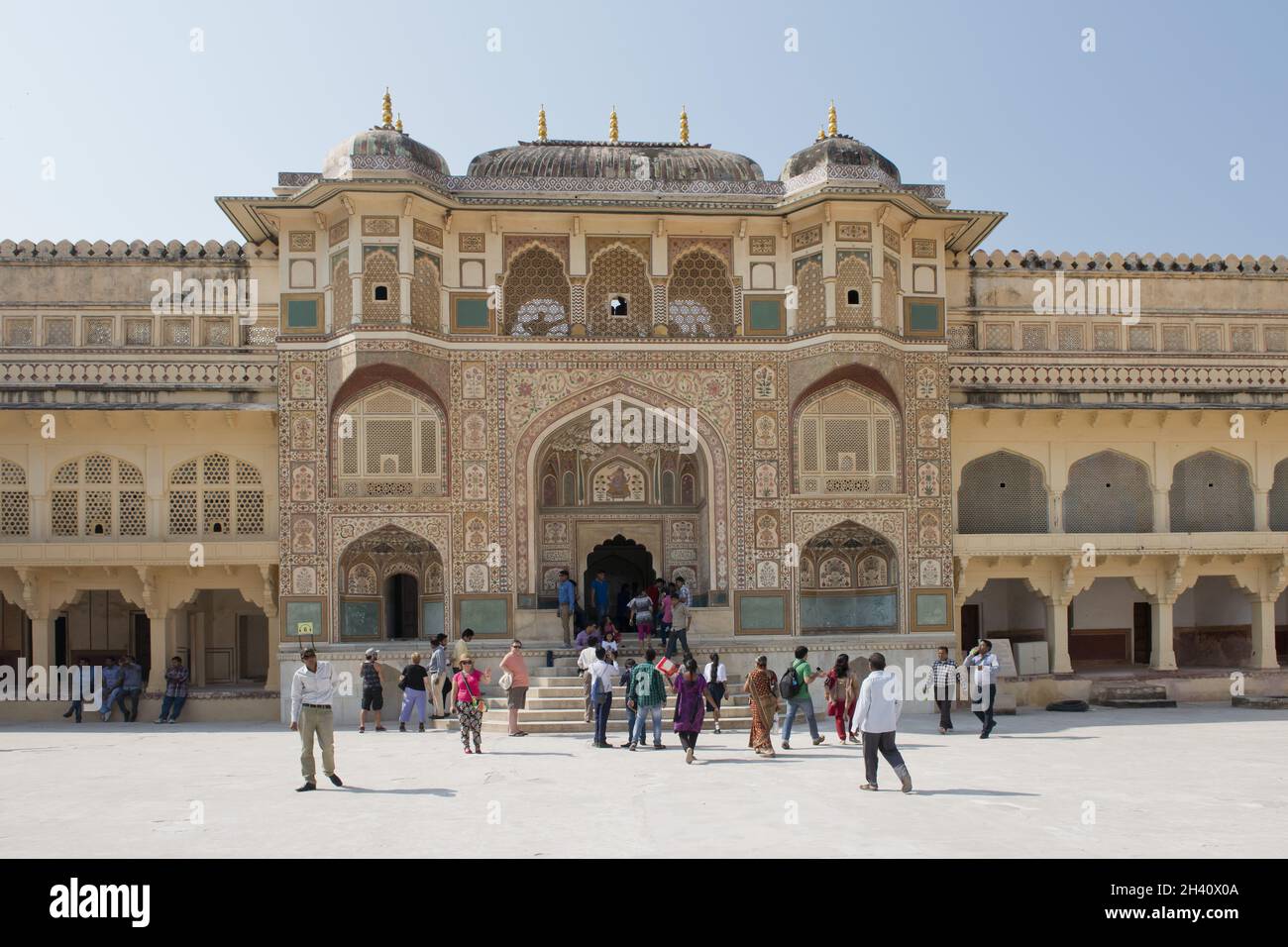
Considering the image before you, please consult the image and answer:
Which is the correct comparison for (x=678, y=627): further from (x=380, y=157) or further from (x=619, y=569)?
(x=380, y=157)

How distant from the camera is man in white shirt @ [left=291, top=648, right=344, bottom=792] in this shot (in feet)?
38.2

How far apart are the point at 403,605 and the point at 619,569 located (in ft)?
13.3

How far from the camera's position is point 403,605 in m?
22.1

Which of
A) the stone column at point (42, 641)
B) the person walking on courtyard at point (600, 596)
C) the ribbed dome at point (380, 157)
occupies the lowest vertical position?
the stone column at point (42, 641)

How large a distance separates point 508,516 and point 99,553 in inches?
257

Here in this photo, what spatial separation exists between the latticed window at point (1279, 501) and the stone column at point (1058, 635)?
447 cm

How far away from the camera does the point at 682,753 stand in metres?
14.8

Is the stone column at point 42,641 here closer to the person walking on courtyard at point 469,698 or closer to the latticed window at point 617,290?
the person walking on courtyard at point 469,698

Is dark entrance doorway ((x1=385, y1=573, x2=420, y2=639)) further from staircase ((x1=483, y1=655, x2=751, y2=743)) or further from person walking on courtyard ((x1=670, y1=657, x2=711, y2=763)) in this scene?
person walking on courtyard ((x1=670, y1=657, x2=711, y2=763))

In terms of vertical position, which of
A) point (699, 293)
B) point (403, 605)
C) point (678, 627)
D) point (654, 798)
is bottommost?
point (654, 798)

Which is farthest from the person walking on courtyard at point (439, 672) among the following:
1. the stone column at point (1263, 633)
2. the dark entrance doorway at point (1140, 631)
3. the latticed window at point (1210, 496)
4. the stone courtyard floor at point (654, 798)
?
the stone column at point (1263, 633)

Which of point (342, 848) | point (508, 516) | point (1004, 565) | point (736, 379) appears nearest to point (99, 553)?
point (508, 516)

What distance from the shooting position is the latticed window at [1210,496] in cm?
2347

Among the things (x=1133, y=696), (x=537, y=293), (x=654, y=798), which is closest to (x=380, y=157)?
(x=537, y=293)
